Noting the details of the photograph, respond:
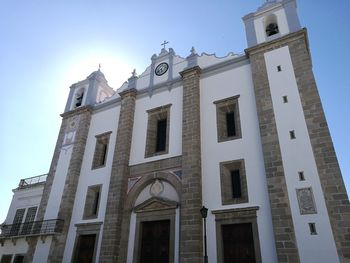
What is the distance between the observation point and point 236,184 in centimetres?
1251

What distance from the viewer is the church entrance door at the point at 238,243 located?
1060cm

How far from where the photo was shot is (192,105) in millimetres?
14688

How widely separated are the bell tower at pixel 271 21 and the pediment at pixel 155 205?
8.98 meters

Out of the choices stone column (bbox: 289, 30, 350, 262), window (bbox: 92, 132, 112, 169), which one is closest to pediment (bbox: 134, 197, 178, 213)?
window (bbox: 92, 132, 112, 169)

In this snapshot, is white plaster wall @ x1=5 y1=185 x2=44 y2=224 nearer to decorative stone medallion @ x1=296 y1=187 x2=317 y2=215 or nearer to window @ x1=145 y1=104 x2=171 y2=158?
window @ x1=145 y1=104 x2=171 y2=158

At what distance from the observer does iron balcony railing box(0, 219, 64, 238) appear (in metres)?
15.6

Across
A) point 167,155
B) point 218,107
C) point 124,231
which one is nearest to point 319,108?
point 218,107

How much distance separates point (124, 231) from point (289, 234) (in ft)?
24.6

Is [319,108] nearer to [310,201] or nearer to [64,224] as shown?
[310,201]

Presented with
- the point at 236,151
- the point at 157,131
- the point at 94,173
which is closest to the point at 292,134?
the point at 236,151

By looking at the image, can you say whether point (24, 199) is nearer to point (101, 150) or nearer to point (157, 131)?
point (101, 150)

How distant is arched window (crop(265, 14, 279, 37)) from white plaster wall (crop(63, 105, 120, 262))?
32.6 feet

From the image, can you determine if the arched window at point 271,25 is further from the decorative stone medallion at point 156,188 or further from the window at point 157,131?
the decorative stone medallion at point 156,188

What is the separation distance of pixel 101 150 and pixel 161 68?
Result: 6.37 m
